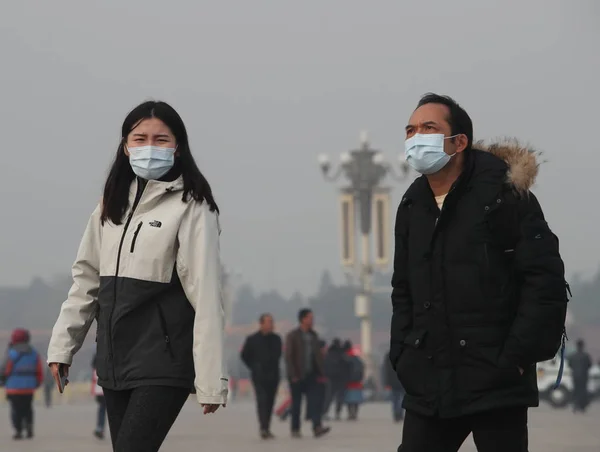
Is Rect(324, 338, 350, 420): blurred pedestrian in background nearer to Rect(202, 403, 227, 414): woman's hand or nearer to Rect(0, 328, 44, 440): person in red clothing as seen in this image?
Rect(0, 328, 44, 440): person in red clothing

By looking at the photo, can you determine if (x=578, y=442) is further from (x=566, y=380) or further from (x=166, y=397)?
(x=566, y=380)

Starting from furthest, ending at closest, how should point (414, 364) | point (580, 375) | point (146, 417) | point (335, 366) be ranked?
point (580, 375) → point (335, 366) → point (146, 417) → point (414, 364)

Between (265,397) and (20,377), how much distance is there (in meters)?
2.95

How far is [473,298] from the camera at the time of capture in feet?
16.8

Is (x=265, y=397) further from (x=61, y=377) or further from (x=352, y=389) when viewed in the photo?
(x=61, y=377)

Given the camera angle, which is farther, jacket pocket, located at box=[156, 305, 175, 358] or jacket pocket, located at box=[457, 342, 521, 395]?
jacket pocket, located at box=[156, 305, 175, 358]

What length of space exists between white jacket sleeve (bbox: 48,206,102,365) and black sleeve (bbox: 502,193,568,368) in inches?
63.7

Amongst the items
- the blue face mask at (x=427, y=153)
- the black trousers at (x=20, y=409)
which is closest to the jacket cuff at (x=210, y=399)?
the blue face mask at (x=427, y=153)

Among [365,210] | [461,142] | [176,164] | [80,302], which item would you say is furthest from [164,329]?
[365,210]

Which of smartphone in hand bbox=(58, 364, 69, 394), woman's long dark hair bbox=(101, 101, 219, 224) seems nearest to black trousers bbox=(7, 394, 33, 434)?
smartphone in hand bbox=(58, 364, 69, 394)

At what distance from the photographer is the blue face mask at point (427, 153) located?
532 cm

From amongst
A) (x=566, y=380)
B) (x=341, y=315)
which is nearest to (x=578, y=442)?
(x=566, y=380)

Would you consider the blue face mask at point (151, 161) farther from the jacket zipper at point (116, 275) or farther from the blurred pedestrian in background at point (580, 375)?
the blurred pedestrian in background at point (580, 375)

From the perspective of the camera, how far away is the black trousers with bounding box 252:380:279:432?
18.9 m
